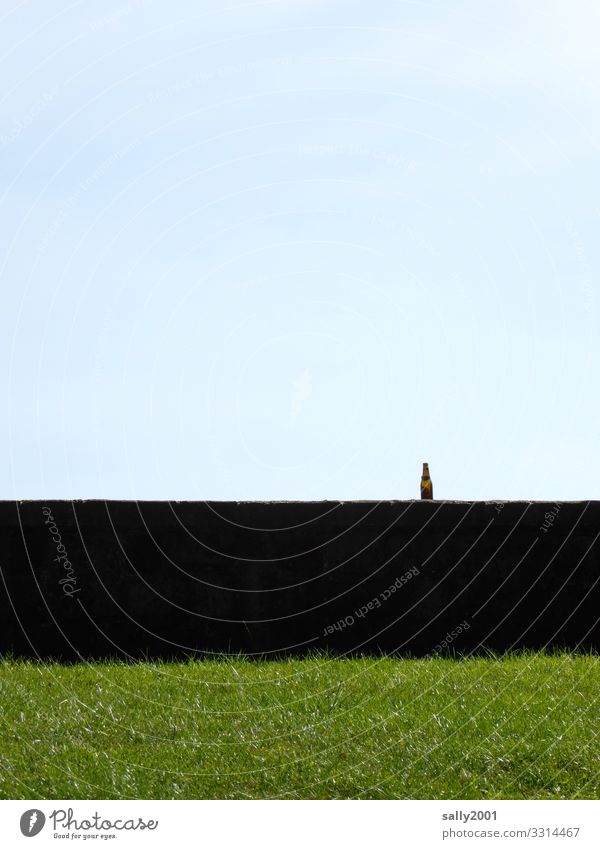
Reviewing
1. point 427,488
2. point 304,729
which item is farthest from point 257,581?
point 304,729

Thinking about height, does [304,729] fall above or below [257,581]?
below

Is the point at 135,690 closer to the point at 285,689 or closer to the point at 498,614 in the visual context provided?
the point at 285,689

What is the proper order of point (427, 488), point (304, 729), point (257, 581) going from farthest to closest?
point (427, 488) → point (257, 581) → point (304, 729)

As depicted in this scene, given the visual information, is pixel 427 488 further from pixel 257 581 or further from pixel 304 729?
pixel 304 729

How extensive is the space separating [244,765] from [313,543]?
8.84 feet

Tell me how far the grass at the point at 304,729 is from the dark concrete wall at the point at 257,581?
1.12 ft

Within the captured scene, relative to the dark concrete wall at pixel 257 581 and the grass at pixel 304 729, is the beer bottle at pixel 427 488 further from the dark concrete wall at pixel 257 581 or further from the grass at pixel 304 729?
the grass at pixel 304 729

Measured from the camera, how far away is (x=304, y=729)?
5.55m

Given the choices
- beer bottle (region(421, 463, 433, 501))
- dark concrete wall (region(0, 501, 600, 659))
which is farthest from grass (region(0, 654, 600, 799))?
beer bottle (region(421, 463, 433, 501))

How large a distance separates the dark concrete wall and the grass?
34 centimetres

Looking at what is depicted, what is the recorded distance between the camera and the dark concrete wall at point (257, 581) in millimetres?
7508

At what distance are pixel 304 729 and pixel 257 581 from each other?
2.09 m

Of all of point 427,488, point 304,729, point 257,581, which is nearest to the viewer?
point 304,729

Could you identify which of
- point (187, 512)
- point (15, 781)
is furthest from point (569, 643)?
point (15, 781)
